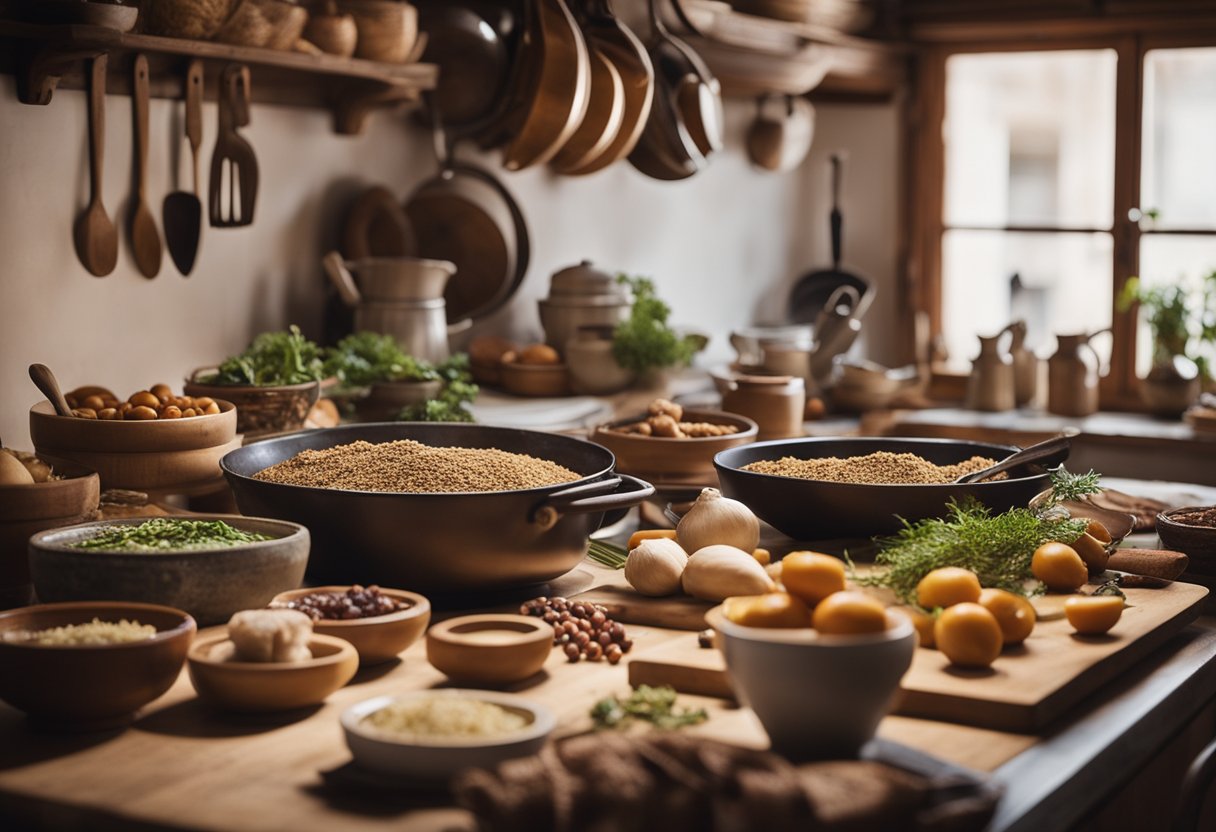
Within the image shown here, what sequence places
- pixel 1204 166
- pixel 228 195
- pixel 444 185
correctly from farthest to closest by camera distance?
1. pixel 1204 166
2. pixel 444 185
3. pixel 228 195

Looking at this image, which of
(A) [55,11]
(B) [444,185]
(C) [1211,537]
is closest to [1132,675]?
(C) [1211,537]

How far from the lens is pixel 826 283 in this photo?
198 inches

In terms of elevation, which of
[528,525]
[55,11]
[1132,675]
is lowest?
[1132,675]

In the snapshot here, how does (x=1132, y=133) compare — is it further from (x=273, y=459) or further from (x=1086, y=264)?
(x=273, y=459)

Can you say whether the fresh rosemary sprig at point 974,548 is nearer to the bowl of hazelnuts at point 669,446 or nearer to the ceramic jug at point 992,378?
the bowl of hazelnuts at point 669,446

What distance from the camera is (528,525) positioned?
1.70 meters

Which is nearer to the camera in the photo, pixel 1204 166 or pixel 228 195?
pixel 228 195

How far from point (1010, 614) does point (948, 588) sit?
68mm

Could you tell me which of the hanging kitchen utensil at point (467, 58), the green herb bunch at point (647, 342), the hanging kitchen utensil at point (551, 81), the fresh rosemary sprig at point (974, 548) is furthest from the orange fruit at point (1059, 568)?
the hanging kitchen utensil at point (467, 58)

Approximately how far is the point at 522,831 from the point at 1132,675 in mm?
843

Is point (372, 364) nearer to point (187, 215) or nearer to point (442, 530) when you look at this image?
point (187, 215)

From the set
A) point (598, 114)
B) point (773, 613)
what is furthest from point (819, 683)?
point (598, 114)

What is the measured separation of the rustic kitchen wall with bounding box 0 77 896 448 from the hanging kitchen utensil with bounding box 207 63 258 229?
0.09 meters

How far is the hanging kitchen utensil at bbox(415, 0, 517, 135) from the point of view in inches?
134
